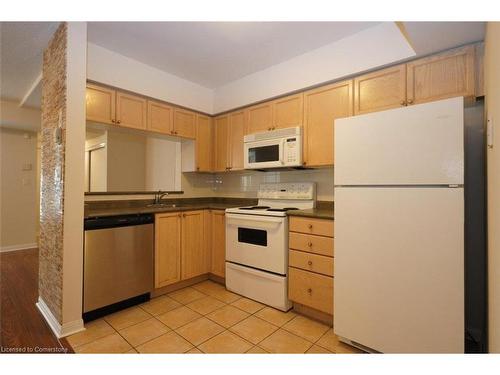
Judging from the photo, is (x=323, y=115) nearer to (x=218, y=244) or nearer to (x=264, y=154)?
(x=264, y=154)

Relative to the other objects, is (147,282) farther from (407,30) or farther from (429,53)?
(429,53)

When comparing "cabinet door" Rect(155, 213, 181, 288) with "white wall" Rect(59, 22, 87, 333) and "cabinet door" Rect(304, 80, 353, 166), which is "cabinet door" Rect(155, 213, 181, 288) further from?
"cabinet door" Rect(304, 80, 353, 166)

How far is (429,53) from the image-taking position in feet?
5.82

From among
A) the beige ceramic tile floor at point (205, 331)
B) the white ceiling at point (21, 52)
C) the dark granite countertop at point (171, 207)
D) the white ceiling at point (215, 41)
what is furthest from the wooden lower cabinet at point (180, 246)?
the white ceiling at point (21, 52)

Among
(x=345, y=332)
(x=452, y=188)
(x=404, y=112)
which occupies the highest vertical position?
(x=404, y=112)

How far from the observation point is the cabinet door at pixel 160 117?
2703 mm

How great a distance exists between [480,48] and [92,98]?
9.89 feet

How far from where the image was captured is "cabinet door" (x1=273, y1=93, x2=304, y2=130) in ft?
8.23

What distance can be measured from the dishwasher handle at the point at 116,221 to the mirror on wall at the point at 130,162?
2.75 ft

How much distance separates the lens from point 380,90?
201 centimetres

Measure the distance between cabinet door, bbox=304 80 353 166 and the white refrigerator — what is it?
1.97 ft

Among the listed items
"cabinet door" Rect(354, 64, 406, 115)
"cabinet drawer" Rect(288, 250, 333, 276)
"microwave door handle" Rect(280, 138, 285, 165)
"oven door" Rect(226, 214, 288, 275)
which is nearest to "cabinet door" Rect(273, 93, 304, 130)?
"microwave door handle" Rect(280, 138, 285, 165)

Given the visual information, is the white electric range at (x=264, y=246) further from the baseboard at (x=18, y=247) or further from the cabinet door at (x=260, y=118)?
the baseboard at (x=18, y=247)
